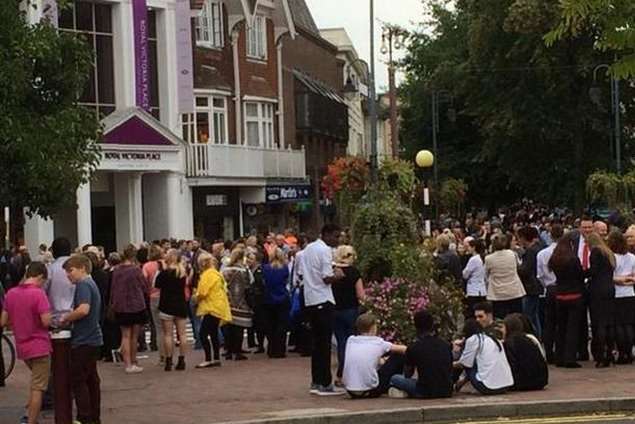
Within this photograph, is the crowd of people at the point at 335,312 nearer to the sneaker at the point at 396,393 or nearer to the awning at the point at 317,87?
the sneaker at the point at 396,393

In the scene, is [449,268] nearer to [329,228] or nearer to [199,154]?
[329,228]

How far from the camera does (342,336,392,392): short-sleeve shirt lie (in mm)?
14883

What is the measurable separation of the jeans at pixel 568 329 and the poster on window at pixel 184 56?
26.1 meters

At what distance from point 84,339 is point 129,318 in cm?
570

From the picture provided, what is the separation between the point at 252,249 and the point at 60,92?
6328 millimetres

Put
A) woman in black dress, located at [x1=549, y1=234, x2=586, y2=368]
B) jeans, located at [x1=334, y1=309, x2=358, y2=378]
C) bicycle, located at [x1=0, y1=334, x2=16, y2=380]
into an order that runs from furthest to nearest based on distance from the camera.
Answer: bicycle, located at [x1=0, y1=334, x2=16, y2=380], woman in black dress, located at [x1=549, y1=234, x2=586, y2=368], jeans, located at [x1=334, y1=309, x2=358, y2=378]

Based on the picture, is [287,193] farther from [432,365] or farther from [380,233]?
[432,365]

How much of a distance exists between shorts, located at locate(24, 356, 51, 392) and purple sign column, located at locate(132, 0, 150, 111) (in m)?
27.1

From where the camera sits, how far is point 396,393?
1501cm

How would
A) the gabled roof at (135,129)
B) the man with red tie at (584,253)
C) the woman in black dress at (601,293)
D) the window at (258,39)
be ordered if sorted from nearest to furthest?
the woman in black dress at (601,293), the man with red tie at (584,253), the gabled roof at (135,129), the window at (258,39)

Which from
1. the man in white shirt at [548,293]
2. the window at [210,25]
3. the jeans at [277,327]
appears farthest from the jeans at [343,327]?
the window at [210,25]

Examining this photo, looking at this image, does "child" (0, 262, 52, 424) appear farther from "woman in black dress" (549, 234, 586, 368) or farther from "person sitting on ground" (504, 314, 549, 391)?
"woman in black dress" (549, 234, 586, 368)

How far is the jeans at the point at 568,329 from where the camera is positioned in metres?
17.3

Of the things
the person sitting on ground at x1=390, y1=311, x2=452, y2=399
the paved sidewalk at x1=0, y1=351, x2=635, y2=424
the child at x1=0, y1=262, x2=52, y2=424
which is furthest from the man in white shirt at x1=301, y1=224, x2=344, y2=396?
the child at x1=0, y1=262, x2=52, y2=424
